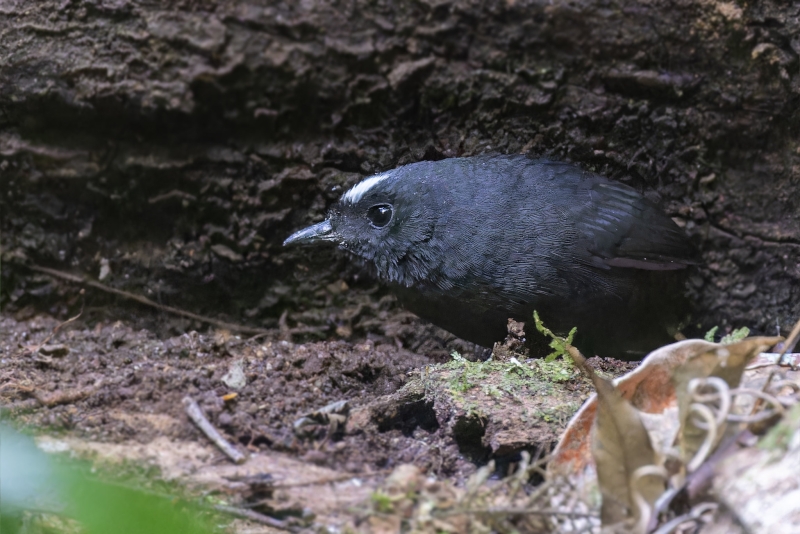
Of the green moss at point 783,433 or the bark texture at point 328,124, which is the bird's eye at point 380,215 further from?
the green moss at point 783,433

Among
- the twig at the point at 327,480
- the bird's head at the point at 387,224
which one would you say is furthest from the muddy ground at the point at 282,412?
the bird's head at the point at 387,224

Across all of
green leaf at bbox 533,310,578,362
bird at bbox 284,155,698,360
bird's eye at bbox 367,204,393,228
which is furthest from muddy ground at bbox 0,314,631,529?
bird's eye at bbox 367,204,393,228

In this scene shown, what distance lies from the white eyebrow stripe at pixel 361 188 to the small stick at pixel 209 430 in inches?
67.4

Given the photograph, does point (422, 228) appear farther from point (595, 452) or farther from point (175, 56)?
point (595, 452)

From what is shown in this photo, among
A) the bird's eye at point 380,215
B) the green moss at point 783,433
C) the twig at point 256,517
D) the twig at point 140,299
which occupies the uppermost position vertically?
the green moss at point 783,433

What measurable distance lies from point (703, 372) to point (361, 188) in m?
2.27

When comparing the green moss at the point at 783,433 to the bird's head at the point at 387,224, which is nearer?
the green moss at the point at 783,433

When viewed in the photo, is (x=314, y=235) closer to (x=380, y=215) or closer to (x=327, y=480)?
(x=380, y=215)

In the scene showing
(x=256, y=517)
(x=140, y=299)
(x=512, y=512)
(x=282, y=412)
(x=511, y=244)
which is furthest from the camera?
(x=140, y=299)

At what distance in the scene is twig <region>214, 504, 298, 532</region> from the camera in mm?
1768

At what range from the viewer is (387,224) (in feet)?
12.2

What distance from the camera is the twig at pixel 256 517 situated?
1.77 metres

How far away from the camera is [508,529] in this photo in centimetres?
171

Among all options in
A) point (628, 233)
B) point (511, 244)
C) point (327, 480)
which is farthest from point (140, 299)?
point (628, 233)
